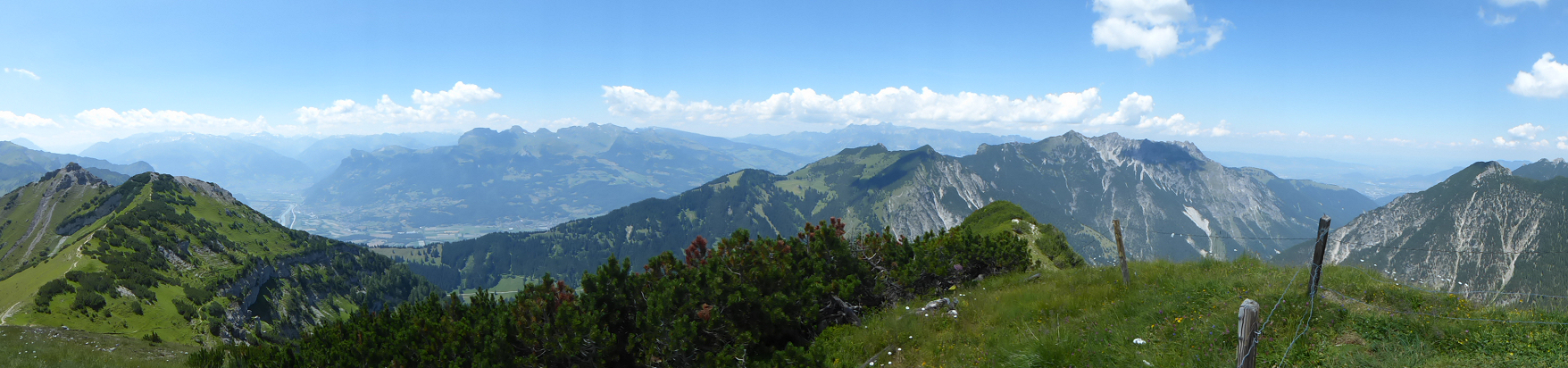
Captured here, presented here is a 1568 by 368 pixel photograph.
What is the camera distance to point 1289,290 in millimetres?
12531

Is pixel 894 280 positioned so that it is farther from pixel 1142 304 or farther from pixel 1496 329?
pixel 1496 329

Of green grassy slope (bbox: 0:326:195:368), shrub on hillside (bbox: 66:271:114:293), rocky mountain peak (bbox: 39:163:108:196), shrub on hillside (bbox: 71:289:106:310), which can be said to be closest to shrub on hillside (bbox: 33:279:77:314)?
shrub on hillside (bbox: 71:289:106:310)

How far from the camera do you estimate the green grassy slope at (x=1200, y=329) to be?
9.94 m

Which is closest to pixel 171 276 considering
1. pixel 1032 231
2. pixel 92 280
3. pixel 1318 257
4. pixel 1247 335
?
pixel 92 280

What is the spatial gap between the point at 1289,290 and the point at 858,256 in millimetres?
13050

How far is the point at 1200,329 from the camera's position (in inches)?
452

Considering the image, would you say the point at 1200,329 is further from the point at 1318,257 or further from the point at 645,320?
the point at 645,320

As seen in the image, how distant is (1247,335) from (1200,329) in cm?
457

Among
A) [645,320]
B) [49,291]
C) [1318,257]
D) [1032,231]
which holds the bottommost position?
[49,291]

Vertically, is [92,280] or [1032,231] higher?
[1032,231]

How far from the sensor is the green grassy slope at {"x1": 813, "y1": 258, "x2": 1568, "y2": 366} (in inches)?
391

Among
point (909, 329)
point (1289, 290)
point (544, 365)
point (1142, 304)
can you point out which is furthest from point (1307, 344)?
point (544, 365)

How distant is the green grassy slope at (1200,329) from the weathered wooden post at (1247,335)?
2467mm

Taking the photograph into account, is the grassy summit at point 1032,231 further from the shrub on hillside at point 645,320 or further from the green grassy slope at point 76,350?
the green grassy slope at point 76,350
